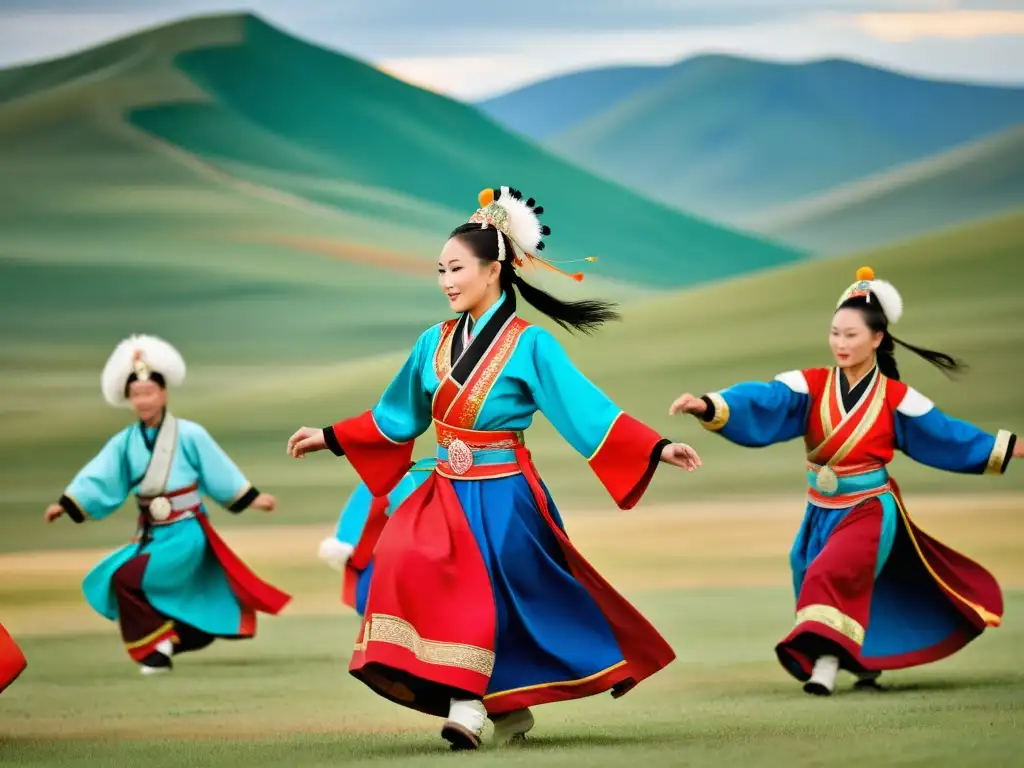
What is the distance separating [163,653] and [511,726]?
2.32 m

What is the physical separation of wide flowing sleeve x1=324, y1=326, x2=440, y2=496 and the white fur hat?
1.91 meters

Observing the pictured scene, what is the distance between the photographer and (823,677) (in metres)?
5.06

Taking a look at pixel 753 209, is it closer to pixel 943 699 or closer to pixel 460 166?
pixel 460 166

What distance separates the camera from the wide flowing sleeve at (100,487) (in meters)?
6.19

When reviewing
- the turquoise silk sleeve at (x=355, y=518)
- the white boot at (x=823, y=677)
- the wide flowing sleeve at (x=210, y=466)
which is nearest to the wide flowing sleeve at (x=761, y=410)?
the white boot at (x=823, y=677)

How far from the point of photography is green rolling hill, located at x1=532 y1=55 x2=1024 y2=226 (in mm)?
31036

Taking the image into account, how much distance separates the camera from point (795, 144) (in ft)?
111

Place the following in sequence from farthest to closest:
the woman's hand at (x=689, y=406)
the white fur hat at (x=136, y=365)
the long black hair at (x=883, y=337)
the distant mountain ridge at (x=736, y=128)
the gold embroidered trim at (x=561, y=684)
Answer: the distant mountain ridge at (x=736, y=128) → the white fur hat at (x=136, y=365) → the long black hair at (x=883, y=337) → the woman's hand at (x=689, y=406) → the gold embroidered trim at (x=561, y=684)

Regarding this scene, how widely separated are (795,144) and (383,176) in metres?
9.03

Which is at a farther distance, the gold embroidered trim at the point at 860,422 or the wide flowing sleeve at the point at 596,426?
the gold embroidered trim at the point at 860,422

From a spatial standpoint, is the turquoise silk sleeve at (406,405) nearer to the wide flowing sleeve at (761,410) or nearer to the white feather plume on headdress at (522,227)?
the white feather plume on headdress at (522,227)

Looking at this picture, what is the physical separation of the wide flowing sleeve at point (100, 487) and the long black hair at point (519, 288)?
2234 mm

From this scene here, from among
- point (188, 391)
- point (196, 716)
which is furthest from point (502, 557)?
point (188, 391)

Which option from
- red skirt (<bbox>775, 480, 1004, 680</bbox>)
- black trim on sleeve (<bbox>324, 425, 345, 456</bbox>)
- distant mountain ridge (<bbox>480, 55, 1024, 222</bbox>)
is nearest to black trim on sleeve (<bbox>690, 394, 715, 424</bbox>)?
red skirt (<bbox>775, 480, 1004, 680</bbox>)
